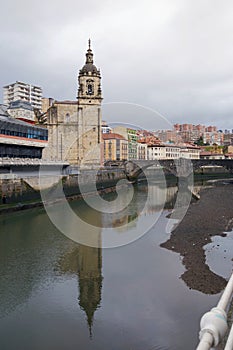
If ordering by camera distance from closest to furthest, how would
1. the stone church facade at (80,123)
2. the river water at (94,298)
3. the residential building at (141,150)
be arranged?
the river water at (94,298)
the stone church facade at (80,123)
the residential building at (141,150)

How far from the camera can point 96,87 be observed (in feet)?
139

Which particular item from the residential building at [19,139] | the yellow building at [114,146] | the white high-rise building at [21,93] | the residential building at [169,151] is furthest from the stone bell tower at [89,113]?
the white high-rise building at [21,93]

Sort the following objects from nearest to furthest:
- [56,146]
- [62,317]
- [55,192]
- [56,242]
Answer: [62,317], [56,242], [55,192], [56,146]

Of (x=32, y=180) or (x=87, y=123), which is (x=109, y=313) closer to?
(x=32, y=180)

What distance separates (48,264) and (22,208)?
11.4 m

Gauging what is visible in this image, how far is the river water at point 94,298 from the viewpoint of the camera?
7316mm

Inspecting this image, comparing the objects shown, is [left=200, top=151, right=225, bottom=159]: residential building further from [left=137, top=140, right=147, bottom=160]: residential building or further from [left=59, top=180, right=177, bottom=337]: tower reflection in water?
[left=59, top=180, right=177, bottom=337]: tower reflection in water

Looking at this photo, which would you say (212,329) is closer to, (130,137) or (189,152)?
(130,137)

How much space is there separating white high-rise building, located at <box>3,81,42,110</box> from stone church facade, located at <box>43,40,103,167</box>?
55.4 m

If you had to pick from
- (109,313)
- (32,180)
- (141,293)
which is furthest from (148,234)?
(32,180)

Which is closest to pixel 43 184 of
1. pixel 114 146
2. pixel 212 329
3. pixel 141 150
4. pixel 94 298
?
pixel 94 298

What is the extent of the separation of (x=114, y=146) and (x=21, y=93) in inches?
1863

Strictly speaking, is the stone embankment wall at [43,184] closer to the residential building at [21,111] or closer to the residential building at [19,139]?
the residential building at [19,139]

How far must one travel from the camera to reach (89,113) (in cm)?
4216
